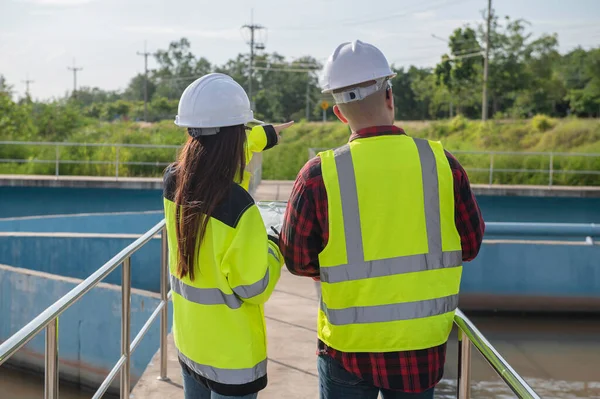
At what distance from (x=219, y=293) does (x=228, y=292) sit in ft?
0.14

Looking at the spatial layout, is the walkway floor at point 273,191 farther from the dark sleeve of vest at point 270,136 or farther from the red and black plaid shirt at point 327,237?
the red and black plaid shirt at point 327,237

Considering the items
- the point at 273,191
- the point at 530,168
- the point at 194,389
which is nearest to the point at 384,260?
the point at 194,389

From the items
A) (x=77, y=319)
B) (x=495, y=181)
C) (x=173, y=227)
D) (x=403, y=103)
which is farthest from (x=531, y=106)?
(x=173, y=227)

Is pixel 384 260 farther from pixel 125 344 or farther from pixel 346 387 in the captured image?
pixel 125 344

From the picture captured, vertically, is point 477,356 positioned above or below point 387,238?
below

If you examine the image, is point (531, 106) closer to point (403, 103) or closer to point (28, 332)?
point (403, 103)

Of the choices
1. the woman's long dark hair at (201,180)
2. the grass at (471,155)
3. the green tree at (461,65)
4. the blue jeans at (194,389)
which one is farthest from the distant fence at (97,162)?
the green tree at (461,65)

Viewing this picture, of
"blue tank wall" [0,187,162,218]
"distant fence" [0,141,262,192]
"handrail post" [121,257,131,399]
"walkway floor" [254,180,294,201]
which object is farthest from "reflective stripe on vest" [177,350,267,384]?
"distant fence" [0,141,262,192]

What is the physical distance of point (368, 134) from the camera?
207cm

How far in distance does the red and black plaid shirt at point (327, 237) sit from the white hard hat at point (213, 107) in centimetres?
34

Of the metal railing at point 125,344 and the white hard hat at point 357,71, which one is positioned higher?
the white hard hat at point 357,71

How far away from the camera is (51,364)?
2.17m

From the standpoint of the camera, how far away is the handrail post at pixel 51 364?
2.10m

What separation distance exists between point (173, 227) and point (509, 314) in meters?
9.10
